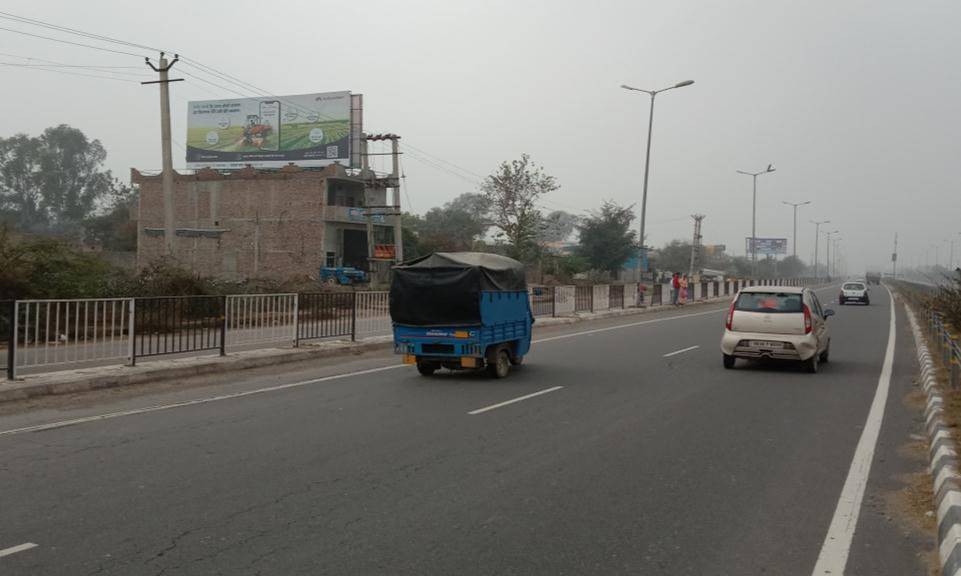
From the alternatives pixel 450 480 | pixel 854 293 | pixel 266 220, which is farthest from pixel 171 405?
pixel 266 220

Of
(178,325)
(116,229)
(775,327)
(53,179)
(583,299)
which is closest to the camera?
(178,325)

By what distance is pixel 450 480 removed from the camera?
6.39m

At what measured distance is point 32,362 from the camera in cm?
1104

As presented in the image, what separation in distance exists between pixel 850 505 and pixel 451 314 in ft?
25.1

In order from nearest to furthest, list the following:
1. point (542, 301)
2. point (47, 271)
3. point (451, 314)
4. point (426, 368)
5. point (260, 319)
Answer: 1. point (451, 314)
2. point (426, 368)
3. point (260, 319)
4. point (47, 271)
5. point (542, 301)

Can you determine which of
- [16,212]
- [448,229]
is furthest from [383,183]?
[16,212]

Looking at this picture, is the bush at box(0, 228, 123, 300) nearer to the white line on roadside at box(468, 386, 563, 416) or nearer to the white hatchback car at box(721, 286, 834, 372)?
the white line on roadside at box(468, 386, 563, 416)

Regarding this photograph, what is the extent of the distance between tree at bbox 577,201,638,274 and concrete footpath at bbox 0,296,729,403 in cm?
4993

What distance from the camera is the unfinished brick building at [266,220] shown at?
5619 cm

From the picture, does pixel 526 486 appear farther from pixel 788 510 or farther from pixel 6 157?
pixel 6 157

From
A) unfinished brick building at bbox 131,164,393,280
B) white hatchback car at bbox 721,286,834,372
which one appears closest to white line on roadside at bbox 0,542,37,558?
white hatchback car at bbox 721,286,834,372

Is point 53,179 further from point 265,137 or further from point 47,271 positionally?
point 47,271

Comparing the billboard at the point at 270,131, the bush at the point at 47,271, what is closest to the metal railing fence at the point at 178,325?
the bush at the point at 47,271

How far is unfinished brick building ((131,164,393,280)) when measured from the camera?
56188mm
